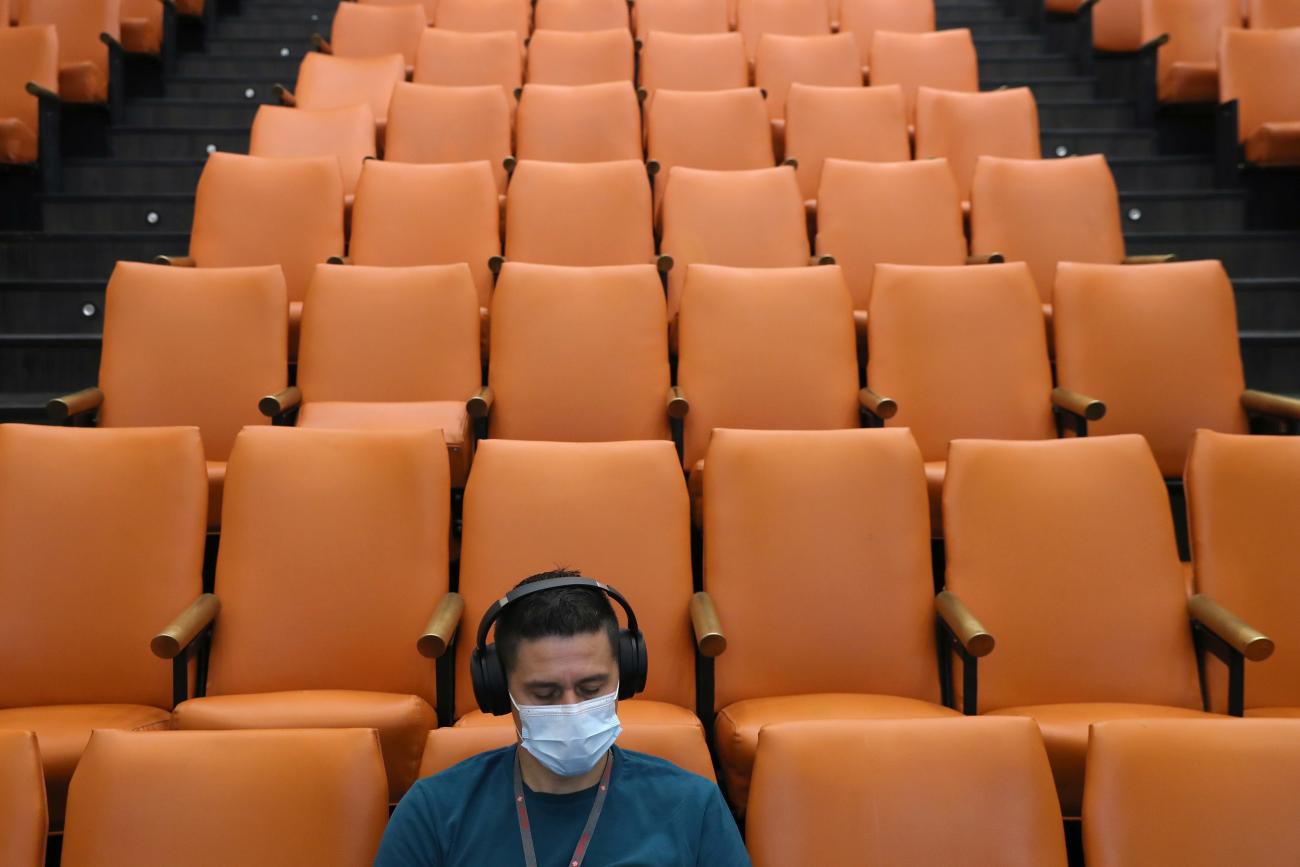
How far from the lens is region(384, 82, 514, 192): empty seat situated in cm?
101

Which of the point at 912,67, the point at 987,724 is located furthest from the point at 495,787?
the point at 912,67

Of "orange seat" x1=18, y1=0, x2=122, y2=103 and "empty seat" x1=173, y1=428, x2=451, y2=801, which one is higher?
"orange seat" x1=18, y1=0, x2=122, y2=103

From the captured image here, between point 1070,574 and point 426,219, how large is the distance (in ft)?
1.79

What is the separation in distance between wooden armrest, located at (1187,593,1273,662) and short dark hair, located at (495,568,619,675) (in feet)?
0.94

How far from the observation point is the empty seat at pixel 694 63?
1.15 m

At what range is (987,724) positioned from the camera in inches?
14.9

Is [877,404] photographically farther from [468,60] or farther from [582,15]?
[582,15]

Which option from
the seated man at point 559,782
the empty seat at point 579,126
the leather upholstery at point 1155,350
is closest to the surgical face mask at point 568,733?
the seated man at point 559,782

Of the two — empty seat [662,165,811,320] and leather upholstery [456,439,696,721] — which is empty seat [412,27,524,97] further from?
leather upholstery [456,439,696,721]

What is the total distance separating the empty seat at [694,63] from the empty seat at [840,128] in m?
0.14

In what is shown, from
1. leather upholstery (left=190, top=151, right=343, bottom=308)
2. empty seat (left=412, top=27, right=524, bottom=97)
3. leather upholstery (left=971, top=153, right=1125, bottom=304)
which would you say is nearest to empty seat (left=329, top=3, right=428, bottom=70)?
empty seat (left=412, top=27, right=524, bottom=97)

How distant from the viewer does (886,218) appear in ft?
2.85

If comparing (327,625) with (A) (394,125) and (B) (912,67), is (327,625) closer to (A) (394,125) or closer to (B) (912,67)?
(A) (394,125)

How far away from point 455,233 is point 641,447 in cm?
38
